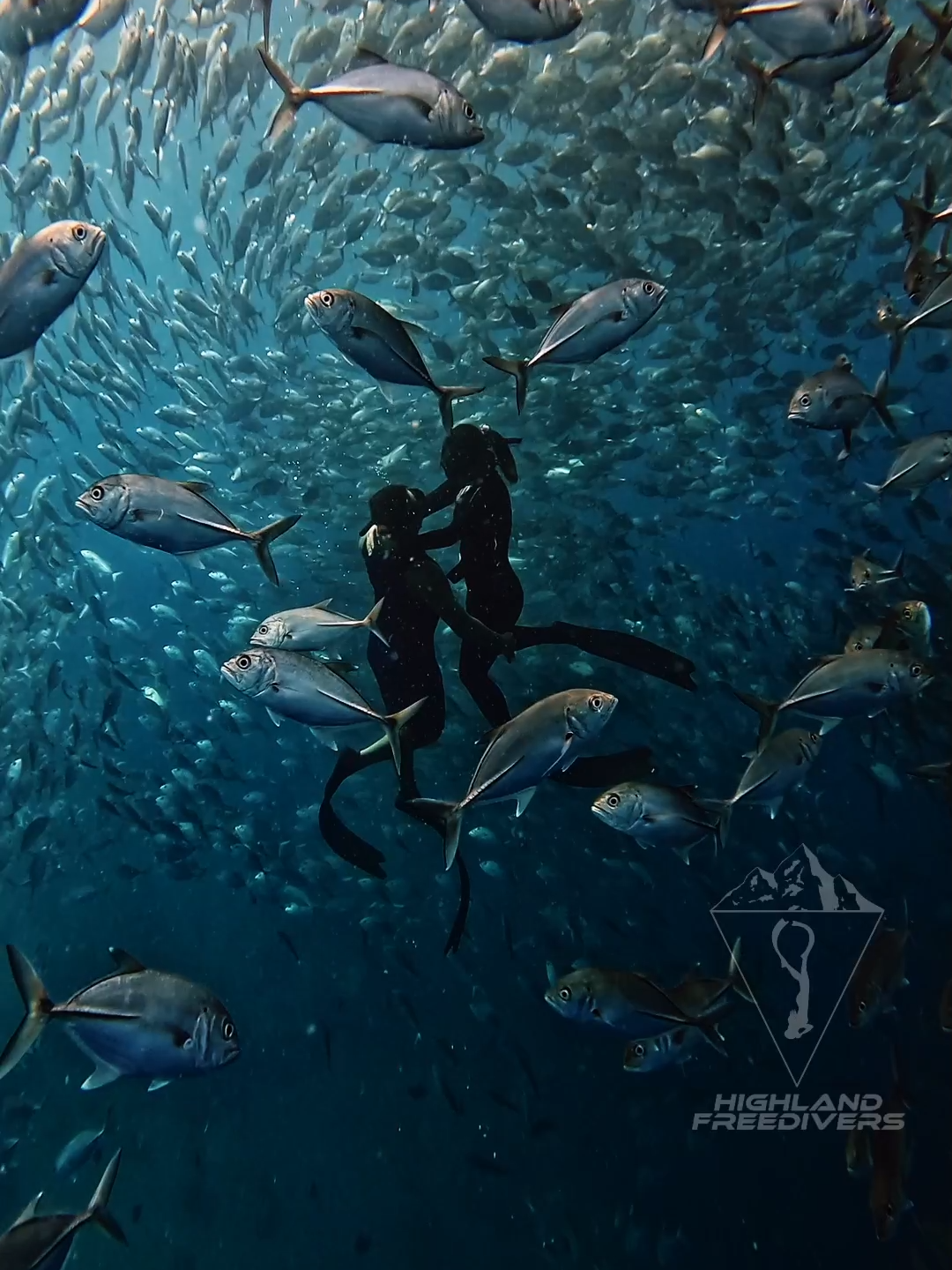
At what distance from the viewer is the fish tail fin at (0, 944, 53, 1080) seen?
269 centimetres

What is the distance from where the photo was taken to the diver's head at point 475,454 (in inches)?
175

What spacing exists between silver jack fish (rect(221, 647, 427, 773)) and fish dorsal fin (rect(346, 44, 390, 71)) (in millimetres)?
2271

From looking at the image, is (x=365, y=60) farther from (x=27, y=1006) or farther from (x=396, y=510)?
(x=27, y=1006)

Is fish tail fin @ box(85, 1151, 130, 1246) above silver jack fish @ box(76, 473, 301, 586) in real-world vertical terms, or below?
below

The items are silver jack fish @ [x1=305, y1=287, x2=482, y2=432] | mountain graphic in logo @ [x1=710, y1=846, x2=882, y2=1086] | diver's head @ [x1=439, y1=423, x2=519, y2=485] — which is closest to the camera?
silver jack fish @ [x1=305, y1=287, x2=482, y2=432]

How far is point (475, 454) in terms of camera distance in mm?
4441

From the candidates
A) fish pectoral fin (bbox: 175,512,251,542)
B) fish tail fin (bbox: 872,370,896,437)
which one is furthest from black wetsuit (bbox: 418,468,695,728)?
fish tail fin (bbox: 872,370,896,437)

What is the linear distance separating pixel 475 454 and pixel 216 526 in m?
1.74

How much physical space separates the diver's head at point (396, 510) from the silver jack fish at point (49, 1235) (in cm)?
299

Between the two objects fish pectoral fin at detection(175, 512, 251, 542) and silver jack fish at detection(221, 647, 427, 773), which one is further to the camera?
silver jack fish at detection(221, 647, 427, 773)

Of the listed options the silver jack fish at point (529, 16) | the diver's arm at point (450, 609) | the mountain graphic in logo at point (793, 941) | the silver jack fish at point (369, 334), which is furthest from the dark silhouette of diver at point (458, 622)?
the mountain graphic in logo at point (793, 941)

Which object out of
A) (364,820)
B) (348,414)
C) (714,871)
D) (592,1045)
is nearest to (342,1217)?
(592,1045)

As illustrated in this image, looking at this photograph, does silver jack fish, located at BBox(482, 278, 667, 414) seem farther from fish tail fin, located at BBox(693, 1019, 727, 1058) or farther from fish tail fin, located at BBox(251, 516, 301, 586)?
fish tail fin, located at BBox(693, 1019, 727, 1058)

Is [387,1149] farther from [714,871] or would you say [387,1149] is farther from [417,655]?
[417,655]
